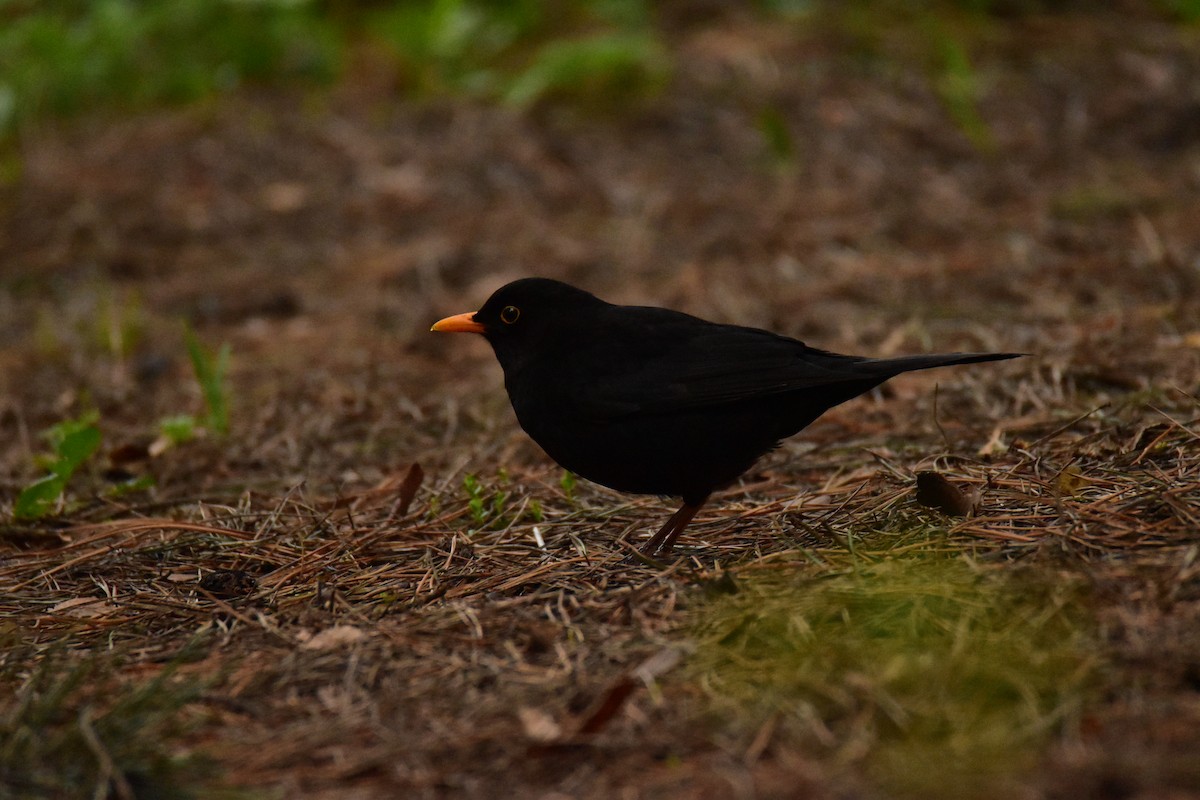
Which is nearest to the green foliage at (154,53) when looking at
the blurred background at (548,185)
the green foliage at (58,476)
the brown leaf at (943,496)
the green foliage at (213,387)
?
the blurred background at (548,185)

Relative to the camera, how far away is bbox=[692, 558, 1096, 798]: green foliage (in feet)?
7.83

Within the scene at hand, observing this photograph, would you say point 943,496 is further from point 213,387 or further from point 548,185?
point 548,185

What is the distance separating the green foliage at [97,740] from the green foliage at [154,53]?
7.95 meters

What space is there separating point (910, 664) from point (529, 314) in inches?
86.4

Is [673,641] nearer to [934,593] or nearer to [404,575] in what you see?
[934,593]

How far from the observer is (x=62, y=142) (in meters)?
9.56

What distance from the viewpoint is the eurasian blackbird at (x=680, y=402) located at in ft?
12.7

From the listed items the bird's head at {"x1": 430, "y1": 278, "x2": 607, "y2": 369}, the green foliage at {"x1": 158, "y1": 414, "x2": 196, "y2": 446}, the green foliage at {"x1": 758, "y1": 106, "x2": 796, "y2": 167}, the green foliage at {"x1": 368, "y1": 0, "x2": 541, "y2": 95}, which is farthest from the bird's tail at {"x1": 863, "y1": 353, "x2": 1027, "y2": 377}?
the green foliage at {"x1": 368, "y1": 0, "x2": 541, "y2": 95}

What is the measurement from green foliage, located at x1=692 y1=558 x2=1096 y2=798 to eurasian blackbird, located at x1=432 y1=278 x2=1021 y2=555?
2.38 ft

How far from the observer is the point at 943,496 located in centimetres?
371

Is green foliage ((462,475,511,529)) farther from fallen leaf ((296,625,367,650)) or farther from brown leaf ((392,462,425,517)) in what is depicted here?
fallen leaf ((296,625,367,650))

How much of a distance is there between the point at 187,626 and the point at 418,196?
18.1ft

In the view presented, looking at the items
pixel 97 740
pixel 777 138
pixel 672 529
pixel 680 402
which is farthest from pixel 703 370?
pixel 777 138

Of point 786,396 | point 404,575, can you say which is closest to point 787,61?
point 786,396
